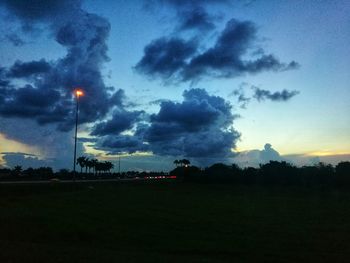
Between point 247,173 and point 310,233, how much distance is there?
76.4 metres

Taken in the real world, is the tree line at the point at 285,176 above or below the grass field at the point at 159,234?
above

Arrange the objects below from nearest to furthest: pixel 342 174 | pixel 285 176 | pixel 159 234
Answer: pixel 159 234 → pixel 342 174 → pixel 285 176

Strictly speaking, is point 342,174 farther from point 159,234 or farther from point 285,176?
point 159,234

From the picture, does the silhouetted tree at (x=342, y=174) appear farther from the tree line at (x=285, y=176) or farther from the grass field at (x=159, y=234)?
the grass field at (x=159, y=234)

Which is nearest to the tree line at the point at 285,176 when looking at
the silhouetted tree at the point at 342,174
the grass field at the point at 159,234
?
the silhouetted tree at the point at 342,174

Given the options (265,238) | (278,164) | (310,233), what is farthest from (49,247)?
(278,164)

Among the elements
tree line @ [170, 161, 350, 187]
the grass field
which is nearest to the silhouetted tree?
tree line @ [170, 161, 350, 187]

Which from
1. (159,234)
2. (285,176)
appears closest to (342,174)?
(285,176)

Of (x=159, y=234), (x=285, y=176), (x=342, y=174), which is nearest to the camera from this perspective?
(x=159, y=234)

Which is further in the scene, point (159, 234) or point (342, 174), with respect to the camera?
point (342, 174)

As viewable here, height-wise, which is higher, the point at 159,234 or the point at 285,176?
the point at 285,176

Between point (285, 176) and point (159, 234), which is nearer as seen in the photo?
point (159, 234)

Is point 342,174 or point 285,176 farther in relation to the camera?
point 285,176

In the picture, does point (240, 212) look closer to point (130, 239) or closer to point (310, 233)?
point (310, 233)
